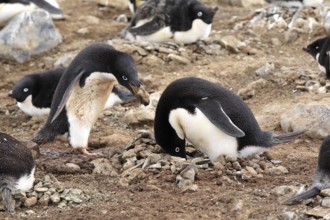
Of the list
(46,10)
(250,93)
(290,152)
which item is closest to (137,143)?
(290,152)

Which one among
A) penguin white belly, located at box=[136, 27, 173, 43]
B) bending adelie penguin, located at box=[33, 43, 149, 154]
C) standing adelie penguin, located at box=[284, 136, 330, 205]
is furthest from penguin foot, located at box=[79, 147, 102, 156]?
penguin white belly, located at box=[136, 27, 173, 43]

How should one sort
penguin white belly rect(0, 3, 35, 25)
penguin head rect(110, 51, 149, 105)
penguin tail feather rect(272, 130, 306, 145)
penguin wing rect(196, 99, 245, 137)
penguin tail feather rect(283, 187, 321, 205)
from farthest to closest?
penguin white belly rect(0, 3, 35, 25), penguin head rect(110, 51, 149, 105), penguin tail feather rect(272, 130, 306, 145), penguin wing rect(196, 99, 245, 137), penguin tail feather rect(283, 187, 321, 205)

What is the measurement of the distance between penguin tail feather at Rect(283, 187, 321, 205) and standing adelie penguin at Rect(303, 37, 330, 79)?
345cm

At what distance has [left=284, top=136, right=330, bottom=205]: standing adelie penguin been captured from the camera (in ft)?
16.4

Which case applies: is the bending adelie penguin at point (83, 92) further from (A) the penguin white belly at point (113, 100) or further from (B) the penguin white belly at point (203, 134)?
(A) the penguin white belly at point (113, 100)

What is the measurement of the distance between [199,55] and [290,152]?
333 cm

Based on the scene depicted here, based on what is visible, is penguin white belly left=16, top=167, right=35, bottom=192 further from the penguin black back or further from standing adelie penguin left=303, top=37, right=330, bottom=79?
standing adelie penguin left=303, top=37, right=330, bottom=79

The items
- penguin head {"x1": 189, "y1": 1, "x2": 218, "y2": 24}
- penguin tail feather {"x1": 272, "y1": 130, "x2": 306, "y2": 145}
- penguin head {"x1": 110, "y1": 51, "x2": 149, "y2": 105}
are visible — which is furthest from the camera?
penguin head {"x1": 189, "y1": 1, "x2": 218, "y2": 24}

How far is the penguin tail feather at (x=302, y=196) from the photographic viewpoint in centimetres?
498

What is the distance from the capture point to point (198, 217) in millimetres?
4941

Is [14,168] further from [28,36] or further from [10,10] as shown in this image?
[10,10]

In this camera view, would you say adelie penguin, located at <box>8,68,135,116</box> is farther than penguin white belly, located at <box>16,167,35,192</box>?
Yes

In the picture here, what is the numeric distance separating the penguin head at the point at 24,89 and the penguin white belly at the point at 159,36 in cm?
195

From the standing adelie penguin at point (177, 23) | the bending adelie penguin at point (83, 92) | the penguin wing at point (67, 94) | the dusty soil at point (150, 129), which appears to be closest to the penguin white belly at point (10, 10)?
the dusty soil at point (150, 129)
